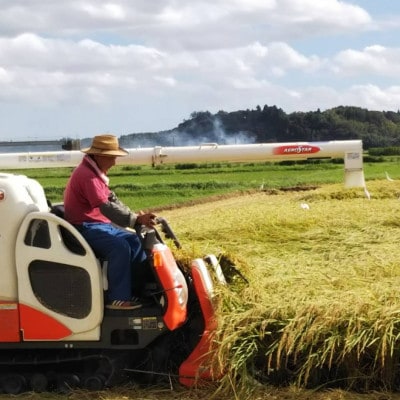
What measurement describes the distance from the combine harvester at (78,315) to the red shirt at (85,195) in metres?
0.18

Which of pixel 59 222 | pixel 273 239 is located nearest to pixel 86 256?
pixel 59 222

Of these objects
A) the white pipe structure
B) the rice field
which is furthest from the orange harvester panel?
the white pipe structure

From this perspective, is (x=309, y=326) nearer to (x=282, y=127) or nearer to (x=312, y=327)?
(x=312, y=327)

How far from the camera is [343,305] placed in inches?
244

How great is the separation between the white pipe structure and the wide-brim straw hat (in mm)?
10318

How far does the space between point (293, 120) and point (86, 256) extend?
6665 centimetres

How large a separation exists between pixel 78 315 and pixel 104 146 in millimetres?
1345

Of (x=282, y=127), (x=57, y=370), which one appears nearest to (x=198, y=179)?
(x=57, y=370)

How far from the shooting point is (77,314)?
6723 millimetres

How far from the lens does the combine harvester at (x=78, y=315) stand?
21.7ft

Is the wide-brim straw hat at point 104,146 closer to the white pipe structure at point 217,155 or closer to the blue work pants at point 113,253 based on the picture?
the blue work pants at point 113,253

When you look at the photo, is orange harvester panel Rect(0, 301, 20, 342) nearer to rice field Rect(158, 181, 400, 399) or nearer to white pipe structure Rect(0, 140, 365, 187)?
rice field Rect(158, 181, 400, 399)

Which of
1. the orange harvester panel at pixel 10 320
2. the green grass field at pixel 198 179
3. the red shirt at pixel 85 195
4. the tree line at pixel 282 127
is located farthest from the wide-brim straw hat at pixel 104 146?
the tree line at pixel 282 127

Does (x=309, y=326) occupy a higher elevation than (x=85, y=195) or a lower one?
lower
